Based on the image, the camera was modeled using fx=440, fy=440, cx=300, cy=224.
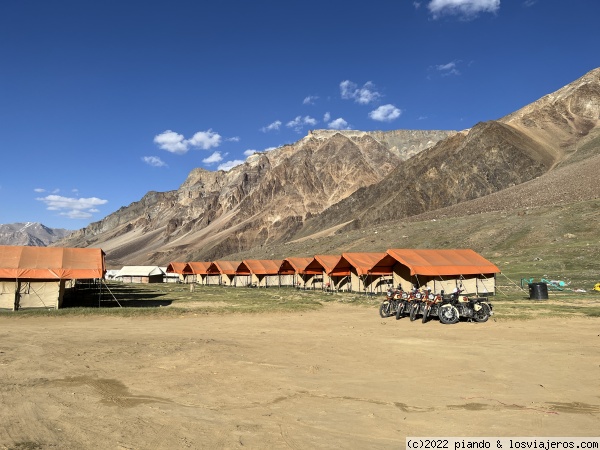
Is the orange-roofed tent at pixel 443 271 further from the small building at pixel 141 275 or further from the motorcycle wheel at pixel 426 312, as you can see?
the small building at pixel 141 275

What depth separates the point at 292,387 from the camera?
9.12 meters

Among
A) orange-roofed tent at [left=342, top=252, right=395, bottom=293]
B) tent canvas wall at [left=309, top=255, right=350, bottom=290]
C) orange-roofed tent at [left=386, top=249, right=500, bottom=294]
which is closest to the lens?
orange-roofed tent at [left=386, top=249, right=500, bottom=294]

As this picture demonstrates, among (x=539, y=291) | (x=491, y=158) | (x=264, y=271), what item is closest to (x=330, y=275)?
(x=264, y=271)

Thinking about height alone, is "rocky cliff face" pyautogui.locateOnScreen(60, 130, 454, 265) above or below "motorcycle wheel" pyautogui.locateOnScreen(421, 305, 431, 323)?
above

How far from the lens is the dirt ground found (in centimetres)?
637

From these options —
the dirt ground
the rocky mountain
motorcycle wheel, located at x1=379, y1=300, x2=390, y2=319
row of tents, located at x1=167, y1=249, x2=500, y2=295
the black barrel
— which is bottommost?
the dirt ground

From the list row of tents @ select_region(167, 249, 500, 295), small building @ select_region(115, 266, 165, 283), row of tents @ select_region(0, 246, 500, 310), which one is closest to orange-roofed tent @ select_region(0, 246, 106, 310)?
row of tents @ select_region(0, 246, 500, 310)

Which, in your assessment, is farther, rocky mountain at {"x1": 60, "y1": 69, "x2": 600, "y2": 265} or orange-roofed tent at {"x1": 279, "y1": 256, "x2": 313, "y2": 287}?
rocky mountain at {"x1": 60, "y1": 69, "x2": 600, "y2": 265}

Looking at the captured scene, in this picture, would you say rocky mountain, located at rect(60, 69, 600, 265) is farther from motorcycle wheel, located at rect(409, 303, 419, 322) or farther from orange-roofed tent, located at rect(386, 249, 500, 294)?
motorcycle wheel, located at rect(409, 303, 419, 322)

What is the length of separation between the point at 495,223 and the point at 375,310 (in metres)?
43.4

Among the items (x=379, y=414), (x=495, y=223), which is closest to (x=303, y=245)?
(x=495, y=223)

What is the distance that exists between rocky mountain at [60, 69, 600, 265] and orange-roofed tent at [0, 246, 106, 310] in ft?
228

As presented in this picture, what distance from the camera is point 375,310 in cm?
2645

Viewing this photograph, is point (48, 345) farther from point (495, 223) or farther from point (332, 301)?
point (495, 223)
